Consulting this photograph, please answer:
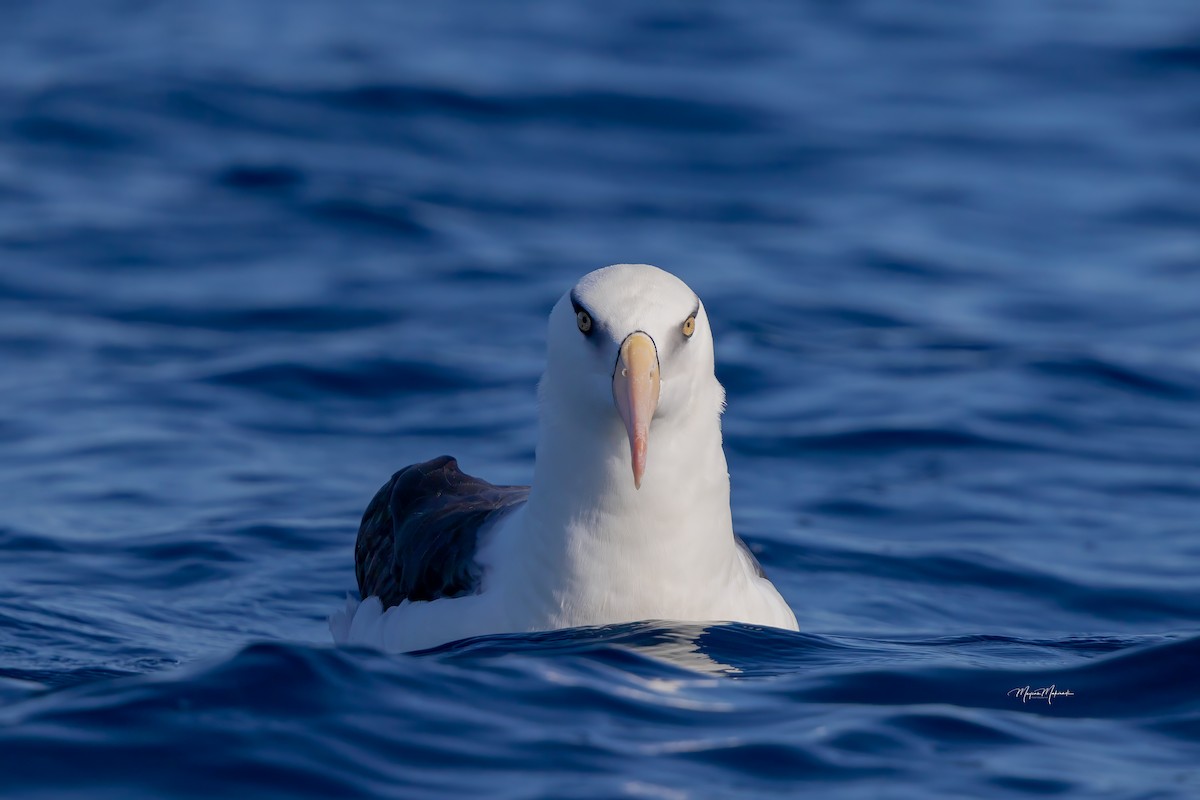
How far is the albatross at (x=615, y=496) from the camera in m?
6.15

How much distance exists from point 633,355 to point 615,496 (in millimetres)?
614

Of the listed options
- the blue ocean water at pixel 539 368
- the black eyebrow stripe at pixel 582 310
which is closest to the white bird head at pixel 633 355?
the black eyebrow stripe at pixel 582 310

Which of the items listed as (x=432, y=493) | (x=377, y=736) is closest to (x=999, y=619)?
(x=432, y=493)

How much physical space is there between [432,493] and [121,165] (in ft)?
36.9

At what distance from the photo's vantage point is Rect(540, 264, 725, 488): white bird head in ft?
19.4

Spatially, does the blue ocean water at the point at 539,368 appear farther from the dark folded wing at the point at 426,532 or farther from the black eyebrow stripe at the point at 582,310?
the black eyebrow stripe at the point at 582,310

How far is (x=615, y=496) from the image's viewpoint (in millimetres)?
6289

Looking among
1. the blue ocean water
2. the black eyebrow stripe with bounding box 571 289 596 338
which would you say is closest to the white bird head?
the black eyebrow stripe with bounding box 571 289 596 338

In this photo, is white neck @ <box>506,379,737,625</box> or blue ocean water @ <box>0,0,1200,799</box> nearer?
blue ocean water @ <box>0,0,1200,799</box>

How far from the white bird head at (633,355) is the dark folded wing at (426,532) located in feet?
2.68

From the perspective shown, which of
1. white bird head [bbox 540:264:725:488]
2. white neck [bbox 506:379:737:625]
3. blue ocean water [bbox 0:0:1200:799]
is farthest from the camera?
white neck [bbox 506:379:737:625]

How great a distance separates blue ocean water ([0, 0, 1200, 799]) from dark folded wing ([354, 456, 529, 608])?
22.8 inches

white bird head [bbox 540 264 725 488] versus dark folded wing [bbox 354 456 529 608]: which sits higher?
white bird head [bbox 540 264 725 488]

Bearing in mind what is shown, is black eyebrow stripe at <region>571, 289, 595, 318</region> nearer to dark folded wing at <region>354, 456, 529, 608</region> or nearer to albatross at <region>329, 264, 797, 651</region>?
albatross at <region>329, 264, 797, 651</region>
